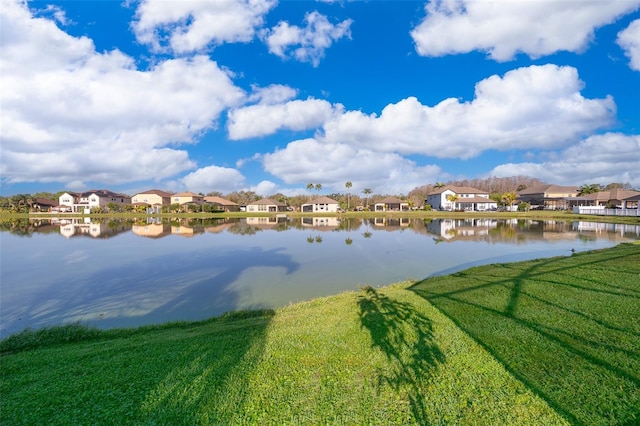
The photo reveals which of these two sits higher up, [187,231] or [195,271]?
[187,231]

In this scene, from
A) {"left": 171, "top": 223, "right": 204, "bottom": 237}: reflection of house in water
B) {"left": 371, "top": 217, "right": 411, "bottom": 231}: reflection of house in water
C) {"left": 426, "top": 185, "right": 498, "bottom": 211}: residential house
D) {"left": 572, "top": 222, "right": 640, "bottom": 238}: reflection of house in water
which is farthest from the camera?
{"left": 426, "top": 185, "right": 498, "bottom": 211}: residential house

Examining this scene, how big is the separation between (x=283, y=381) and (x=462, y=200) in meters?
76.4

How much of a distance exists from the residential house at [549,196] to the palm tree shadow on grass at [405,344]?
81270 millimetres

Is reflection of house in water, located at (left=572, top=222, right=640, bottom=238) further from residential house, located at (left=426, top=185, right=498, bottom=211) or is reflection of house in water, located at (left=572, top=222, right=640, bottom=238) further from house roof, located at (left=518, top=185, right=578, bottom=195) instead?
house roof, located at (left=518, top=185, right=578, bottom=195)

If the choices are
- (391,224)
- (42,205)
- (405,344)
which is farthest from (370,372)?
(42,205)

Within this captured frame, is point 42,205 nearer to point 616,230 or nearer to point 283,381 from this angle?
point 283,381

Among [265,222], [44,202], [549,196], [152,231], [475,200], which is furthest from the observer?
[44,202]

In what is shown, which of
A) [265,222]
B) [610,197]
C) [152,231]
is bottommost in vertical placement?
[152,231]

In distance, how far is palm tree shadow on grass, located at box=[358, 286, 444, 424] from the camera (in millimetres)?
3542

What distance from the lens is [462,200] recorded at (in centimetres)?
7212

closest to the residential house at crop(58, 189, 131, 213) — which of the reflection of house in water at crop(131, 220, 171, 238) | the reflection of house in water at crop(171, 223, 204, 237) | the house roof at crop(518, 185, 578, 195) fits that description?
Answer: the reflection of house in water at crop(131, 220, 171, 238)

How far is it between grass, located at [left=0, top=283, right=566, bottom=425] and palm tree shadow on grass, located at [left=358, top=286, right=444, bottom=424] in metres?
0.02

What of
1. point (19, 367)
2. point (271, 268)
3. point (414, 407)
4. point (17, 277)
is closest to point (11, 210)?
point (17, 277)

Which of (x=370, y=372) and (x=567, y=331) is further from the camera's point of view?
(x=567, y=331)
